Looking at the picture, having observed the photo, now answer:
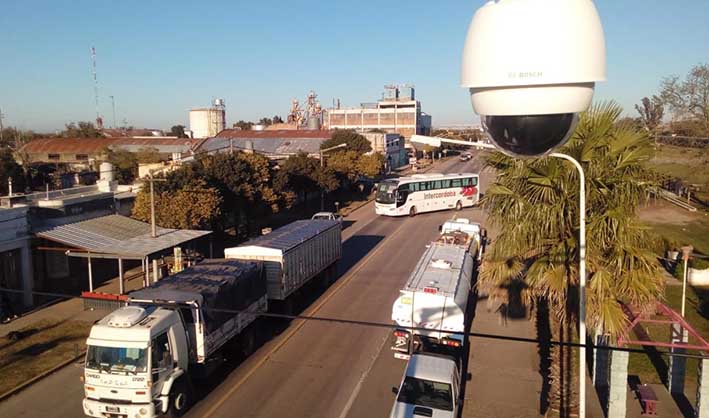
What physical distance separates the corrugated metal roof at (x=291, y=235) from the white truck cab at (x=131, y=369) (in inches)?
262

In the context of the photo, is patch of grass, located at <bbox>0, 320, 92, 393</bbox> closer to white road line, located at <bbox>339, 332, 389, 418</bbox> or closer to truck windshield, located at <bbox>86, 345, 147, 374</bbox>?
truck windshield, located at <bbox>86, 345, 147, 374</bbox>

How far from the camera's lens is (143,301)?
1376 centimetres

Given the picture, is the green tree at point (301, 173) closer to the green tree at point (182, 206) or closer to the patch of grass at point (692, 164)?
the green tree at point (182, 206)

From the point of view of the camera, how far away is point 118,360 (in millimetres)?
11969

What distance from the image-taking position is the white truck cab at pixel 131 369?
11.8 metres

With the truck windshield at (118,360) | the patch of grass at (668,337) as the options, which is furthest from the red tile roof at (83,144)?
the patch of grass at (668,337)

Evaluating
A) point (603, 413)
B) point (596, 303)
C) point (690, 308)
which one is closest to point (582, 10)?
point (596, 303)

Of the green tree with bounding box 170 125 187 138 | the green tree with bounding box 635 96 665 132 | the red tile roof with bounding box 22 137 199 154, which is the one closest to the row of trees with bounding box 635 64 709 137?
the green tree with bounding box 635 96 665 132

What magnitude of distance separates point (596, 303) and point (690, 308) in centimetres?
1366

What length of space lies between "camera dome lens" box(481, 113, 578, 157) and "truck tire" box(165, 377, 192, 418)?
1093 centimetres

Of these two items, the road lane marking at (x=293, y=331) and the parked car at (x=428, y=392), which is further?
the road lane marking at (x=293, y=331)

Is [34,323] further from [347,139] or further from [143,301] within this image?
[347,139]

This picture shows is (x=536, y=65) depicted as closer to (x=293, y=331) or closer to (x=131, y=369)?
(x=131, y=369)

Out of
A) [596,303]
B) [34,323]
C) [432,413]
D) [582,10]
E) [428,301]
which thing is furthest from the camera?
[34,323]
